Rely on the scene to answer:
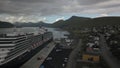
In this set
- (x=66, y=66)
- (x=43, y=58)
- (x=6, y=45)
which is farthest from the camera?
(x=43, y=58)

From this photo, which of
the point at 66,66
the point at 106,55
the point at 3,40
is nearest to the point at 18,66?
the point at 3,40

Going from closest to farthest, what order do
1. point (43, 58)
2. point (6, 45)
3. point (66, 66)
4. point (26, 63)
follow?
point (6, 45), point (66, 66), point (26, 63), point (43, 58)

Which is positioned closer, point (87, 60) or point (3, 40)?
point (3, 40)

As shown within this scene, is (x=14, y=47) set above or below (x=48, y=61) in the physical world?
above

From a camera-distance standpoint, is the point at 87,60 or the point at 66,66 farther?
the point at 87,60

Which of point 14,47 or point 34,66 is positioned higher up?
point 14,47

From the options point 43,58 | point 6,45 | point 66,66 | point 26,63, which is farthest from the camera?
point 43,58

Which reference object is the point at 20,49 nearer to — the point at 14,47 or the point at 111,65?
the point at 14,47

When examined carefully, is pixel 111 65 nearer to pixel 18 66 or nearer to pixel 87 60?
pixel 87 60

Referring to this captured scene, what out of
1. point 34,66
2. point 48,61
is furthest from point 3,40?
point 48,61
